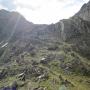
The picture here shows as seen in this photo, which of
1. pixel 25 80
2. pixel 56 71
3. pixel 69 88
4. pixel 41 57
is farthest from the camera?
pixel 41 57

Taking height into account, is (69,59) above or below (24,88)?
above

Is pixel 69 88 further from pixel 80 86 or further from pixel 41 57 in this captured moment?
pixel 41 57

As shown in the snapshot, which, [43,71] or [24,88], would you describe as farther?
[43,71]

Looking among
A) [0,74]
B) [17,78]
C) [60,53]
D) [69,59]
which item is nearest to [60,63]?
[69,59]

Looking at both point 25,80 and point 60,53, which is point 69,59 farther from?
point 25,80

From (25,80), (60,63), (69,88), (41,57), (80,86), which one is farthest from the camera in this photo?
(41,57)

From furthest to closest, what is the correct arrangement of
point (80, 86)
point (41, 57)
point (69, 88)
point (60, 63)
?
point (41, 57)
point (60, 63)
point (80, 86)
point (69, 88)

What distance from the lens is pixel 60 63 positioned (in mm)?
177000

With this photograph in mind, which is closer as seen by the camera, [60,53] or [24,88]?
[24,88]

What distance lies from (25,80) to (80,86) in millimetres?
35956

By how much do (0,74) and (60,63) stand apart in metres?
48.8

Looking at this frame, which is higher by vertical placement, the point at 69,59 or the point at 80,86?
the point at 69,59

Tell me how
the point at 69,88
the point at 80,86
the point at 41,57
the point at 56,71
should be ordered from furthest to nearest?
the point at 41,57 → the point at 56,71 → the point at 80,86 → the point at 69,88

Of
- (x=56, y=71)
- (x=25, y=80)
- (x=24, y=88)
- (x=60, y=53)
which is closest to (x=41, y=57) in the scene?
(x=60, y=53)
